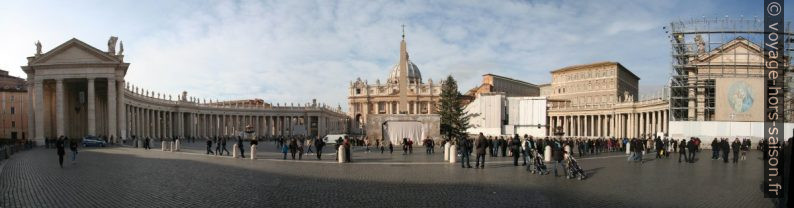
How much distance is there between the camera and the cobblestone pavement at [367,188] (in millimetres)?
10414

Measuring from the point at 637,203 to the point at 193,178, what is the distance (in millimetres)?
11754

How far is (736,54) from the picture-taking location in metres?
38.2

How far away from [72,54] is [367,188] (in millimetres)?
38546

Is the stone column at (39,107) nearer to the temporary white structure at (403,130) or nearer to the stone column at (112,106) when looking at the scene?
the stone column at (112,106)

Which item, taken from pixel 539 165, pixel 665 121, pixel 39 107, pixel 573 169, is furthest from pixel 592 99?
pixel 573 169

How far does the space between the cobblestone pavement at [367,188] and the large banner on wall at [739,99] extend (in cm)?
2280

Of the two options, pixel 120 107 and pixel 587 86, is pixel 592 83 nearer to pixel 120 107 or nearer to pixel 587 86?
pixel 587 86

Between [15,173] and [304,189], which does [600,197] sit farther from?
[15,173]

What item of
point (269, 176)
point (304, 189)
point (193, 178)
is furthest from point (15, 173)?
point (304, 189)

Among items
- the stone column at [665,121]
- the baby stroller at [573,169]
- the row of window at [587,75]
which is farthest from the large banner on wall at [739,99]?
the row of window at [587,75]

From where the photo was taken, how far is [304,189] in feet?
40.9

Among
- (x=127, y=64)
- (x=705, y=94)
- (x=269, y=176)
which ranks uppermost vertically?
(x=127, y=64)

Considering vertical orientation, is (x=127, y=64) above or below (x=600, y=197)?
above

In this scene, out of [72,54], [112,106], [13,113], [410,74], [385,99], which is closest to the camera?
[72,54]
